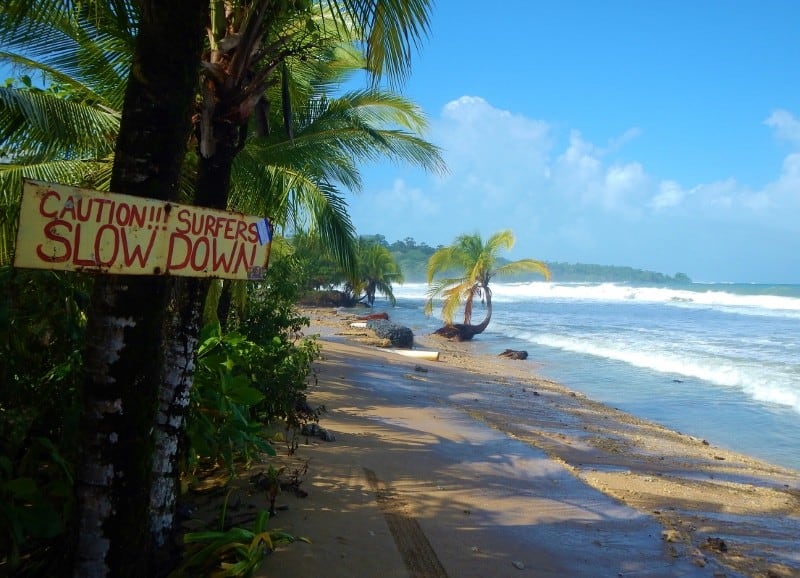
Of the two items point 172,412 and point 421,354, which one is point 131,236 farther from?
point 421,354

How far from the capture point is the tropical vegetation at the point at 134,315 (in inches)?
91.9

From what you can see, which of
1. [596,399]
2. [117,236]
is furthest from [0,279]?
[596,399]

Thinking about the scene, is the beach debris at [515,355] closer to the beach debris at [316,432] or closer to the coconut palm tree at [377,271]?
the beach debris at [316,432]

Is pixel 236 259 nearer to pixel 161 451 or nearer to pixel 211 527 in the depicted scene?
pixel 161 451

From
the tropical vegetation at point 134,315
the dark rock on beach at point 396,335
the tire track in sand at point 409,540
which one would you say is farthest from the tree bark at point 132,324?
the dark rock on beach at point 396,335

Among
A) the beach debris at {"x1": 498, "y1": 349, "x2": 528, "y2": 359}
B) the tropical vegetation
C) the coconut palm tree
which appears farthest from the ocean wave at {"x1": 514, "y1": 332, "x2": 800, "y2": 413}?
the coconut palm tree

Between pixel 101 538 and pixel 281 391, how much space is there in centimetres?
332

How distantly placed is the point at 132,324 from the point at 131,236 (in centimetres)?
34

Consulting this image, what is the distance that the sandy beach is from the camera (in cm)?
387

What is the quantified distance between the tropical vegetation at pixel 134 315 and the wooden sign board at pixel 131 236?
11 cm

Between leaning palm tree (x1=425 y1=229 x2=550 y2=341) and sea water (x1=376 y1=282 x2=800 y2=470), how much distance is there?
1233 mm

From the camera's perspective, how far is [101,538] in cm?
237

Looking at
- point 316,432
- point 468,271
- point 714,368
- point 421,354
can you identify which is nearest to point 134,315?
point 316,432

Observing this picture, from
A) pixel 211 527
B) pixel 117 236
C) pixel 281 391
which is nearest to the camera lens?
pixel 117 236
